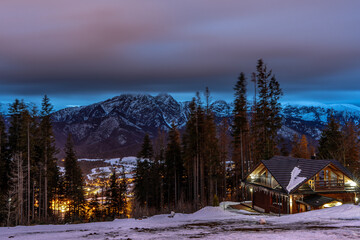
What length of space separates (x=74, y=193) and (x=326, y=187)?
128 feet

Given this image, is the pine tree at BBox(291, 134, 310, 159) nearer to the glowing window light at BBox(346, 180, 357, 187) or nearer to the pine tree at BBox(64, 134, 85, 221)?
the glowing window light at BBox(346, 180, 357, 187)

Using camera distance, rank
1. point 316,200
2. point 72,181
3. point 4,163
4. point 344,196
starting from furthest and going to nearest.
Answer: point 72,181 → point 4,163 → point 344,196 → point 316,200

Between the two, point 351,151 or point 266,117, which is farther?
point 351,151

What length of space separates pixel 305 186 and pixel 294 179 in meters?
1.16

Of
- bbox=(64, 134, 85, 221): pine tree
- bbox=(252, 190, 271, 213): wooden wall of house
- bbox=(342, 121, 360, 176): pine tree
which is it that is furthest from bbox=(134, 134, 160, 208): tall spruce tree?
bbox=(342, 121, 360, 176): pine tree

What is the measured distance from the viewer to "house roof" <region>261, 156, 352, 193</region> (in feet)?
86.2

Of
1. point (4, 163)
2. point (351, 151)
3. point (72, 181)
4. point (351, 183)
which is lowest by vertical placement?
point (72, 181)

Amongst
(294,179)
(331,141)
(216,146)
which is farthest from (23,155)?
(331,141)

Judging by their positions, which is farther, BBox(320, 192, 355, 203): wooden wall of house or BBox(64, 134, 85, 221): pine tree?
BBox(64, 134, 85, 221): pine tree

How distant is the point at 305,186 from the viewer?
87.1ft

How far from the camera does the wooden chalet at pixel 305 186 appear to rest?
2584 centimetres

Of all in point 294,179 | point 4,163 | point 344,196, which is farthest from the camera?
point 4,163

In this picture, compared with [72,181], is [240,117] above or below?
above

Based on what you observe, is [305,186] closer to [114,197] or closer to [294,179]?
[294,179]
